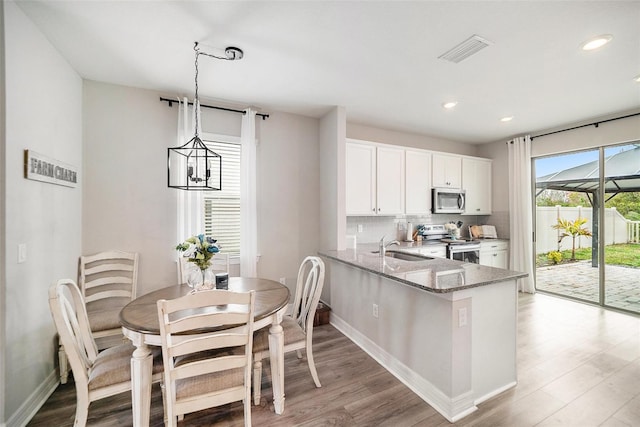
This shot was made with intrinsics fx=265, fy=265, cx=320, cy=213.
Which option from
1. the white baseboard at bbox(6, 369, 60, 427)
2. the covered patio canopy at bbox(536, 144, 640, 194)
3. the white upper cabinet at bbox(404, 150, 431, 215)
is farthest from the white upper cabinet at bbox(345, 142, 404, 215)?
the white baseboard at bbox(6, 369, 60, 427)

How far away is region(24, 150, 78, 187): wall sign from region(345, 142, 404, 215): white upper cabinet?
2877 millimetres

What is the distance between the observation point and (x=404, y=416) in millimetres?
1829

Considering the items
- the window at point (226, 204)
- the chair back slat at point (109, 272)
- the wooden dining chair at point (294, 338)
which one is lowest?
the wooden dining chair at point (294, 338)

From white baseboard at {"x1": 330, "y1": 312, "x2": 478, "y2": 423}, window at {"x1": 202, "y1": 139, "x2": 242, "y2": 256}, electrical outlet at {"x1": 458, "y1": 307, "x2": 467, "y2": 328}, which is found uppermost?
window at {"x1": 202, "y1": 139, "x2": 242, "y2": 256}

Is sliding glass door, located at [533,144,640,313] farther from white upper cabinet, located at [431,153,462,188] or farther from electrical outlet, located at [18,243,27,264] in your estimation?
electrical outlet, located at [18,243,27,264]

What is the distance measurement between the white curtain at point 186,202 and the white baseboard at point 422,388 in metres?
2.19

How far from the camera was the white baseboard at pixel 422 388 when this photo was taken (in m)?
1.82

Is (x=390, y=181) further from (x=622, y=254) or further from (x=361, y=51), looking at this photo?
(x=622, y=254)

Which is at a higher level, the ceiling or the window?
the ceiling

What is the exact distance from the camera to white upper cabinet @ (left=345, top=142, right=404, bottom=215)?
3.63 m

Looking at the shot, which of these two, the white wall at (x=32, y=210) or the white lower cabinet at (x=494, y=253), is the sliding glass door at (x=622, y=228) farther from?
the white wall at (x=32, y=210)

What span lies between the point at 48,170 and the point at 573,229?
262 inches

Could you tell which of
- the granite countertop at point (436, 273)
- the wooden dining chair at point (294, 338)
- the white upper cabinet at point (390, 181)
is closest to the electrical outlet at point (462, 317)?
the granite countertop at point (436, 273)

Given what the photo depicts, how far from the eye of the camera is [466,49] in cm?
216
